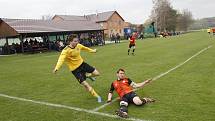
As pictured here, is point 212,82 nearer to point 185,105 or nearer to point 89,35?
point 185,105

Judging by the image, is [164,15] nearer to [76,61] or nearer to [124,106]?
[76,61]

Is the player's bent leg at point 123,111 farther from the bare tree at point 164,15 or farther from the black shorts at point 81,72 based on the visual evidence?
the bare tree at point 164,15

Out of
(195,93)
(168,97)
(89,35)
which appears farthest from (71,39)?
(89,35)

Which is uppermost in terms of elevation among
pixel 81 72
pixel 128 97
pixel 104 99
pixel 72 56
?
pixel 72 56

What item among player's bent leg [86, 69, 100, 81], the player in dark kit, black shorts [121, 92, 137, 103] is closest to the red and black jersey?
the player in dark kit

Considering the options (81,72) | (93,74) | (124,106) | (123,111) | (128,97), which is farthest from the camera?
(93,74)

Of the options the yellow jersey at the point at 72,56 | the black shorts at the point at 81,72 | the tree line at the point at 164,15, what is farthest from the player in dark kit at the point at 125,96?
the tree line at the point at 164,15

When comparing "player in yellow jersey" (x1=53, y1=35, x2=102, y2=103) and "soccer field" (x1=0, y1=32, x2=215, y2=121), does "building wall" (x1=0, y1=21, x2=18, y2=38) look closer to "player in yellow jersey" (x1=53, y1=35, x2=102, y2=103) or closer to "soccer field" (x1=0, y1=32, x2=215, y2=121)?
"soccer field" (x1=0, y1=32, x2=215, y2=121)

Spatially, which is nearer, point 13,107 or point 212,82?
point 13,107

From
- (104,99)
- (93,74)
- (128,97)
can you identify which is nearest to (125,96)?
(128,97)

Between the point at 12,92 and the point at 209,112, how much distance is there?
6771 mm

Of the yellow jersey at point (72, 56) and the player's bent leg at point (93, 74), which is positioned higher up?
the yellow jersey at point (72, 56)

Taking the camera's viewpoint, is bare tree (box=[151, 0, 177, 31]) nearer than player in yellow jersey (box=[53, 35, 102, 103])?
No

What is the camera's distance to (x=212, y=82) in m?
10.0
